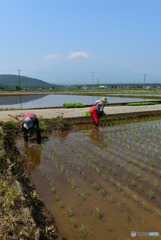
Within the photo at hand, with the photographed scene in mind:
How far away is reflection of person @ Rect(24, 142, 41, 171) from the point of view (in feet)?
17.0

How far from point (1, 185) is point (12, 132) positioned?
5290 millimetres

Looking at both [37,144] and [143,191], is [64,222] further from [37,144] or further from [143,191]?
[37,144]

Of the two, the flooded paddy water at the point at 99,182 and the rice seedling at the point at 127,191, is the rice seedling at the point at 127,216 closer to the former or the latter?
the flooded paddy water at the point at 99,182

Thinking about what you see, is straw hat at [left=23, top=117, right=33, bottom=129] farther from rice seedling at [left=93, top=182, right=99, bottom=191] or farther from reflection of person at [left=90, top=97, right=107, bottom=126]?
reflection of person at [left=90, top=97, right=107, bottom=126]

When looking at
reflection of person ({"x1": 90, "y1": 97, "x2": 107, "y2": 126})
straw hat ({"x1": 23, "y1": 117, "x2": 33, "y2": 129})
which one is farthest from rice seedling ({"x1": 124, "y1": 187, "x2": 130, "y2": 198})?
reflection of person ({"x1": 90, "y1": 97, "x2": 107, "y2": 126})

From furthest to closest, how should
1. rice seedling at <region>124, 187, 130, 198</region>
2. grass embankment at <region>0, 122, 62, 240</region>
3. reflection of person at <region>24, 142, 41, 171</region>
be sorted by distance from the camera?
reflection of person at <region>24, 142, 41, 171</region> → rice seedling at <region>124, 187, 130, 198</region> → grass embankment at <region>0, 122, 62, 240</region>

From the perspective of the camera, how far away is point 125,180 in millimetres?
4141

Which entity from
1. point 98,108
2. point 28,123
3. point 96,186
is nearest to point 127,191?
point 96,186

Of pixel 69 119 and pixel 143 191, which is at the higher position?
pixel 69 119

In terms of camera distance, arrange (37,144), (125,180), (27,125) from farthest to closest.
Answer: (37,144) → (27,125) → (125,180)

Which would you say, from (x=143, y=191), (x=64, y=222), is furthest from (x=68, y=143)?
(x=64, y=222)

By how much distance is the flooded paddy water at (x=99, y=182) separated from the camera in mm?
2893

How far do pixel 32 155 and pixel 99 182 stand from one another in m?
2.38

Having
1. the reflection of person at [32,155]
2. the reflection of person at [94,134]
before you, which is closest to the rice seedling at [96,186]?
the reflection of person at [32,155]
